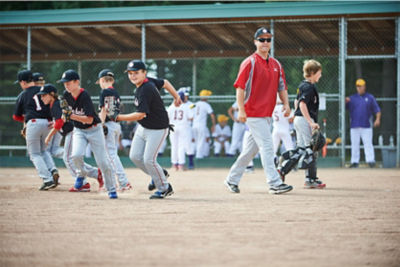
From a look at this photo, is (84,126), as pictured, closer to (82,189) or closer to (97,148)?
(97,148)

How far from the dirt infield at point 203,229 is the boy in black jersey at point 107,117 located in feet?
2.04

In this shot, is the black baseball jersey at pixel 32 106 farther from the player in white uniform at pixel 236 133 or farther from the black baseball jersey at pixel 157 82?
the player in white uniform at pixel 236 133

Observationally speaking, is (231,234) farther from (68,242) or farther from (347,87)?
(347,87)

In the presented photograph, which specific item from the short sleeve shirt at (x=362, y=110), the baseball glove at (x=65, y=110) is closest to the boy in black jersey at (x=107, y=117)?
the baseball glove at (x=65, y=110)

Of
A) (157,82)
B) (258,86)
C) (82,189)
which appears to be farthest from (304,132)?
(82,189)

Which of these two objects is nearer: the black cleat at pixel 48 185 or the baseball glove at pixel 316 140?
the baseball glove at pixel 316 140

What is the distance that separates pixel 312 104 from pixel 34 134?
4.13 meters

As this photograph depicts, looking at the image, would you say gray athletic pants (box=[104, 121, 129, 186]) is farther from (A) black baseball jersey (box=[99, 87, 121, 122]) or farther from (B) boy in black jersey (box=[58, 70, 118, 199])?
(B) boy in black jersey (box=[58, 70, 118, 199])

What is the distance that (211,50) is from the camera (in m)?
18.3

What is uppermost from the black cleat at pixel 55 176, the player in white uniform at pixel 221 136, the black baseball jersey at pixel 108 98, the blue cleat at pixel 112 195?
the black baseball jersey at pixel 108 98

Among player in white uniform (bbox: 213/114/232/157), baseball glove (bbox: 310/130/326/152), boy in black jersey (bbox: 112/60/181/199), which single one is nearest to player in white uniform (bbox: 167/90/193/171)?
player in white uniform (bbox: 213/114/232/157)

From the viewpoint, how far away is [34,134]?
8.77 m

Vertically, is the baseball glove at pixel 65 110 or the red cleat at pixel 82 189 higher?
the baseball glove at pixel 65 110

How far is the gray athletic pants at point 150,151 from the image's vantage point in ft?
23.4
